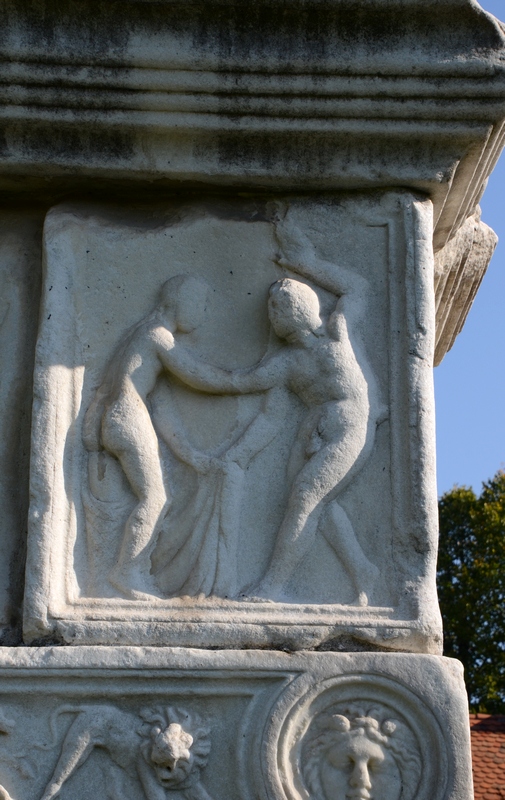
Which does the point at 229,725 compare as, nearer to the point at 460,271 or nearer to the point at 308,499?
the point at 308,499

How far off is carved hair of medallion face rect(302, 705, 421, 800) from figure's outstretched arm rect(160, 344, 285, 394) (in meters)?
0.99

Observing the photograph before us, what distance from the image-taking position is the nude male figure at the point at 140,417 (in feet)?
10.3

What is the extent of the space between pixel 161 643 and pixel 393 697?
66cm

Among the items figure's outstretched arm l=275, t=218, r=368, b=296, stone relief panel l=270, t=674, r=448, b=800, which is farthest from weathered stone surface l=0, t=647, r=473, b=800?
figure's outstretched arm l=275, t=218, r=368, b=296

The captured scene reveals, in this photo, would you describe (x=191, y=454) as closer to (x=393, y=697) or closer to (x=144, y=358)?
(x=144, y=358)

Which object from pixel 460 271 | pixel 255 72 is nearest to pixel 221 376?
pixel 255 72

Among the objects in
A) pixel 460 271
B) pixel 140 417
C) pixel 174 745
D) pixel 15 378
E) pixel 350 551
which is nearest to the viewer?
pixel 174 745

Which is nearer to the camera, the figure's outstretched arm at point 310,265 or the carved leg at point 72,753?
the carved leg at point 72,753

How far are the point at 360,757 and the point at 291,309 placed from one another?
1.33 meters

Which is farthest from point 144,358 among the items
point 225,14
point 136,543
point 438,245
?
point 438,245

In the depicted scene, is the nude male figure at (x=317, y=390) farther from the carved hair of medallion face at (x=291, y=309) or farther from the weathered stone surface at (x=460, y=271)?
the weathered stone surface at (x=460, y=271)

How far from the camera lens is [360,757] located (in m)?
2.90

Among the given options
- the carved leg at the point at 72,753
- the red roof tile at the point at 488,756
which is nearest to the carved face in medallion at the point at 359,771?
the carved leg at the point at 72,753

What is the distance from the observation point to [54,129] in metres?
3.38
